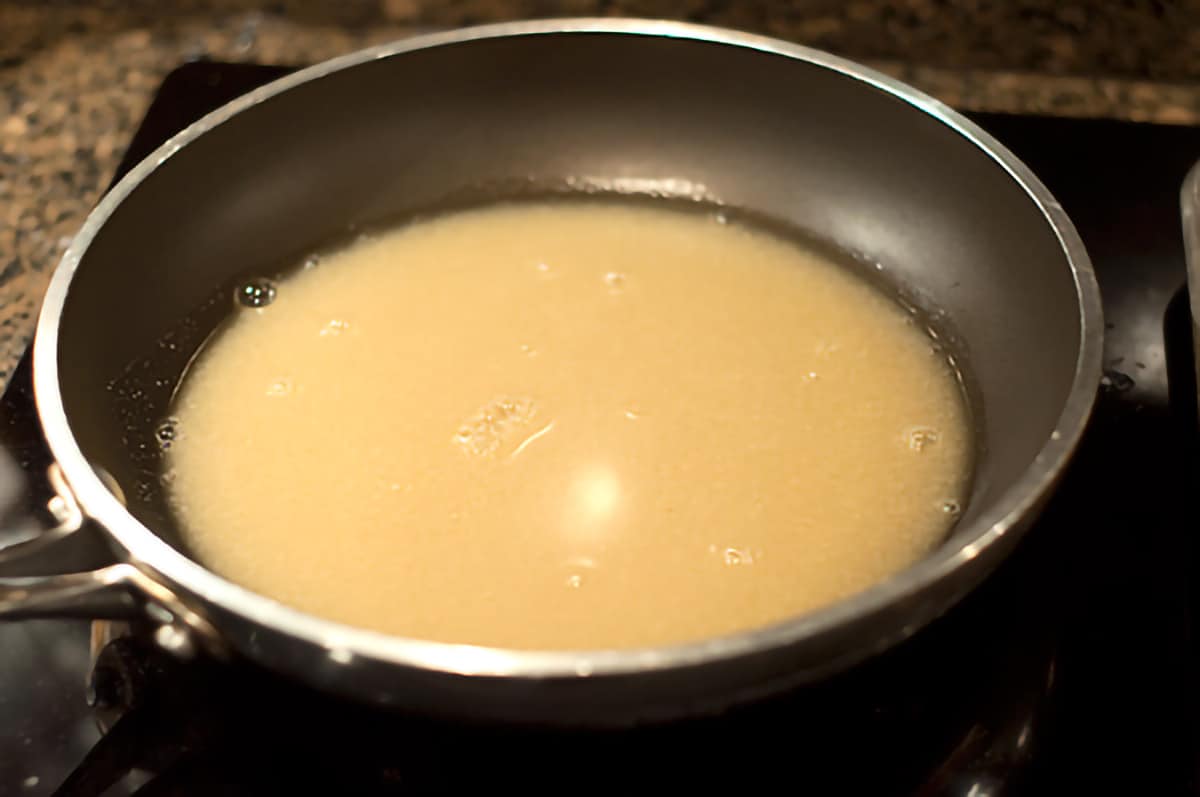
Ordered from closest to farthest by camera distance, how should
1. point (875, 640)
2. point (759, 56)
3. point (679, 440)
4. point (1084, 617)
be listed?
point (875, 640)
point (1084, 617)
point (679, 440)
point (759, 56)

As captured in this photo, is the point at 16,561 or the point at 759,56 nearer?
the point at 16,561

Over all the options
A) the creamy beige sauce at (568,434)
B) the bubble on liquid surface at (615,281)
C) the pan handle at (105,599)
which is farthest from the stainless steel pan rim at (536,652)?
the bubble on liquid surface at (615,281)

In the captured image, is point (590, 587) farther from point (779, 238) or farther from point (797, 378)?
point (779, 238)

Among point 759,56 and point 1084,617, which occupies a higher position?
point 759,56

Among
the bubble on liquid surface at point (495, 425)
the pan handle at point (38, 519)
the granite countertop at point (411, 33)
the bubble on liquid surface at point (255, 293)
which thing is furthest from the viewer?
the granite countertop at point (411, 33)

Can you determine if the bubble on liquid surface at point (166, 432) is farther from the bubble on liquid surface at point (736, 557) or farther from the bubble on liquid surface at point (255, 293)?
the bubble on liquid surface at point (736, 557)

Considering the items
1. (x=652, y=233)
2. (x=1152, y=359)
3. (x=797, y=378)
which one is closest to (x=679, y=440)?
(x=797, y=378)

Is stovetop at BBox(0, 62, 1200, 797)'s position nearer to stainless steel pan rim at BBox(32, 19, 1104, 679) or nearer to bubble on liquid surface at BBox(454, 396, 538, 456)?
stainless steel pan rim at BBox(32, 19, 1104, 679)
